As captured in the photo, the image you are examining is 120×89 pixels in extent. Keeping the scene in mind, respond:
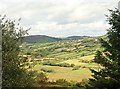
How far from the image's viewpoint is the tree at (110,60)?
2360 centimetres

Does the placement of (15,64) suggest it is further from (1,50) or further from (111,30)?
(111,30)

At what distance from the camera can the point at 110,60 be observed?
2445cm

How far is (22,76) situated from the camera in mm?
27344

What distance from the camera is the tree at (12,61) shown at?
86.7ft

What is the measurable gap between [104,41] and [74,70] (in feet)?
192

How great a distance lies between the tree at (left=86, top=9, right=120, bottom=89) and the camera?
23.6 m

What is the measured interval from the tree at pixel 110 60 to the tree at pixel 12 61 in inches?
240

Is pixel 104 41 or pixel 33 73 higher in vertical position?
pixel 104 41

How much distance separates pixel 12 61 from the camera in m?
26.9

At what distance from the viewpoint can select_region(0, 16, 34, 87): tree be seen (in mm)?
26417

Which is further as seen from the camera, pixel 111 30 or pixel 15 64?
pixel 15 64

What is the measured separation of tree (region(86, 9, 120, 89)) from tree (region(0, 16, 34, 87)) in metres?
6.09

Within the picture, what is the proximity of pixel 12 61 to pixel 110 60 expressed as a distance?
27.8ft

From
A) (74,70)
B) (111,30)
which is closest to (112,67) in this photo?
(111,30)
